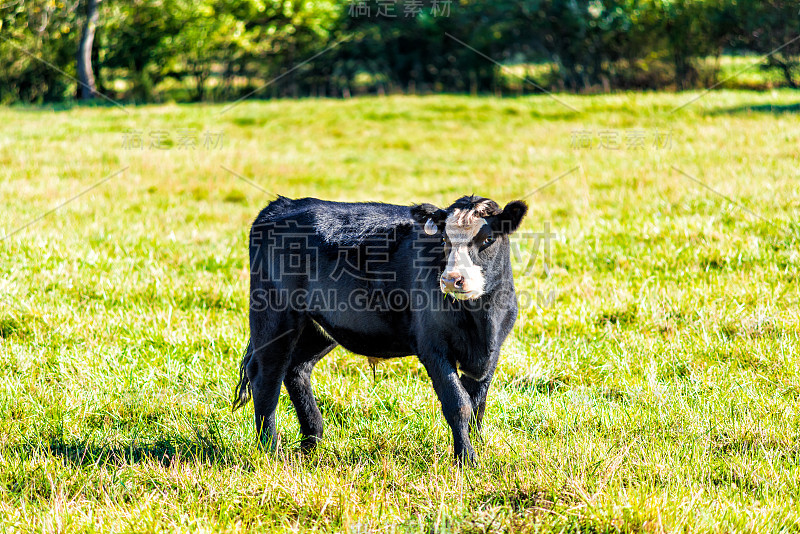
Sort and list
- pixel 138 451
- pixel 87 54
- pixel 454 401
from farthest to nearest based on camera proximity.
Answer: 1. pixel 87 54
2. pixel 138 451
3. pixel 454 401

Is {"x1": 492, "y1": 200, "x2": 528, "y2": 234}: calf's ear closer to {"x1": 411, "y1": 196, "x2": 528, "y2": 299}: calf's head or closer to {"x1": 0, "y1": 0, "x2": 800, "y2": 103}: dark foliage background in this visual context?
{"x1": 411, "y1": 196, "x2": 528, "y2": 299}: calf's head

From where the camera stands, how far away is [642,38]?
2230 centimetres

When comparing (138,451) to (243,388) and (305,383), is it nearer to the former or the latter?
(243,388)

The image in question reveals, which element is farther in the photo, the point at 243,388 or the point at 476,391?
the point at 243,388

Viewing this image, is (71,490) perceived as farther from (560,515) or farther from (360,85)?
(360,85)

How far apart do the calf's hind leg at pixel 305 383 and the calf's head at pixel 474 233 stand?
42.7 inches

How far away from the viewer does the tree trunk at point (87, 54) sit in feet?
71.7

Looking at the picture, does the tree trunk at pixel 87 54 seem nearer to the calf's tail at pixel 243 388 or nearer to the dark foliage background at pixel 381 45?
the dark foliage background at pixel 381 45

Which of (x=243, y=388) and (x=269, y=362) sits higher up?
(x=269, y=362)

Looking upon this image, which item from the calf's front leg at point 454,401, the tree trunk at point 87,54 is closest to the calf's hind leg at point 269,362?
the calf's front leg at point 454,401

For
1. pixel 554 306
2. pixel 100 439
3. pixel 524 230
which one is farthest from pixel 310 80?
pixel 100 439

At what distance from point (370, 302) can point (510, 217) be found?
0.86 metres

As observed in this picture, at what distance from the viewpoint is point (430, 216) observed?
12.3 ft

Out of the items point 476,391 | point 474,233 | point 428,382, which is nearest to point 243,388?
point 428,382
